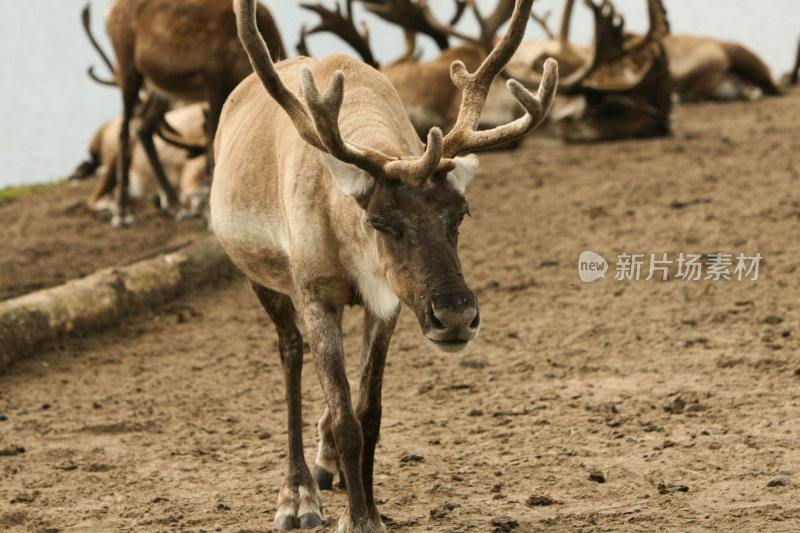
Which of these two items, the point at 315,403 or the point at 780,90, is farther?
the point at 780,90

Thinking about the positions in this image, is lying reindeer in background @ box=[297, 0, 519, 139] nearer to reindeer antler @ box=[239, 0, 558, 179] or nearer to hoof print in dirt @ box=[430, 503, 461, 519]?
reindeer antler @ box=[239, 0, 558, 179]

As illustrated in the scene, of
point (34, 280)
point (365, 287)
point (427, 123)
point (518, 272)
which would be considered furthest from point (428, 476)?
point (427, 123)

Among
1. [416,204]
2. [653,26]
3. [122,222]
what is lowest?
[122,222]

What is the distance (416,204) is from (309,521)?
1341 millimetres

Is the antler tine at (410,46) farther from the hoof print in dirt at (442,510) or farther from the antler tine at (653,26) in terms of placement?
the hoof print in dirt at (442,510)

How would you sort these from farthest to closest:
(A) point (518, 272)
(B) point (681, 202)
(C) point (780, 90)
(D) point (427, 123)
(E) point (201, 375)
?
(C) point (780, 90)
(D) point (427, 123)
(B) point (681, 202)
(A) point (518, 272)
(E) point (201, 375)

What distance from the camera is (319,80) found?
408cm

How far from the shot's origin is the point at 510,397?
5.14 m

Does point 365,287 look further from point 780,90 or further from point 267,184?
point 780,90

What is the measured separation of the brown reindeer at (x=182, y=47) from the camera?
336 inches

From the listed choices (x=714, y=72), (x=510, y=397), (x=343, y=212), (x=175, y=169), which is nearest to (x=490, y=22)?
(x=175, y=169)

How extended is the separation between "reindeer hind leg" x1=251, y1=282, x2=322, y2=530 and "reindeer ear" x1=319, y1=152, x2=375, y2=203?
3.77 ft

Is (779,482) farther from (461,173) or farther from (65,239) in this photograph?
(65,239)

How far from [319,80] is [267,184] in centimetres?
46
